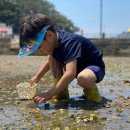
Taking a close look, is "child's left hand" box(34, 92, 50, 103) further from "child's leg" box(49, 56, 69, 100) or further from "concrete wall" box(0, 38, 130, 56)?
"concrete wall" box(0, 38, 130, 56)

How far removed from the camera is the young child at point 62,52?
15.1 ft

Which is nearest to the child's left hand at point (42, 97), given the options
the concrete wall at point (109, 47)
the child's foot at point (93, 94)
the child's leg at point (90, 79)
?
the child's leg at point (90, 79)

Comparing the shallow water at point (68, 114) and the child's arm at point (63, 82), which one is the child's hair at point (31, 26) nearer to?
the child's arm at point (63, 82)

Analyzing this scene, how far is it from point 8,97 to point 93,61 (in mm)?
1426

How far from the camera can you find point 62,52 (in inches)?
189

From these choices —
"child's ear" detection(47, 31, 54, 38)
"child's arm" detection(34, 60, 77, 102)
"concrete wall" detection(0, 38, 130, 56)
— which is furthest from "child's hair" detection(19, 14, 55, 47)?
"concrete wall" detection(0, 38, 130, 56)

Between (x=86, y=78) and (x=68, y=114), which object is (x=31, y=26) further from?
(x=68, y=114)

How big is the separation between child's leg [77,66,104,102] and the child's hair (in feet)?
2.29

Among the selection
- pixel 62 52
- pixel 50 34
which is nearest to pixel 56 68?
pixel 62 52

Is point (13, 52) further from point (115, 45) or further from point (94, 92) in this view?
point (94, 92)

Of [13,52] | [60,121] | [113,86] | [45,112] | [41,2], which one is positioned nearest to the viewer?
[60,121]

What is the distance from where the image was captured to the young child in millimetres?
4613

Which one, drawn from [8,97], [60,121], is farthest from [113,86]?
[60,121]

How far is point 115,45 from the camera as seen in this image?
1174 inches
